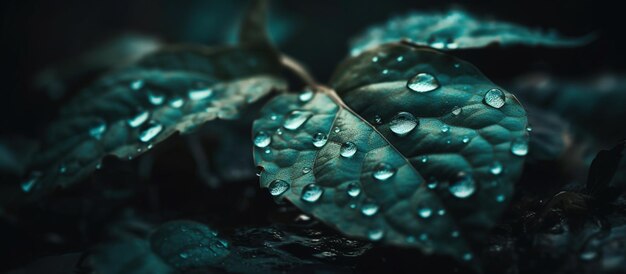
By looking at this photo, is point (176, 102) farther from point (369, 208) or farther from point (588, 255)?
point (588, 255)

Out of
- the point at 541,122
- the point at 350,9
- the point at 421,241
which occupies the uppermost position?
the point at 421,241

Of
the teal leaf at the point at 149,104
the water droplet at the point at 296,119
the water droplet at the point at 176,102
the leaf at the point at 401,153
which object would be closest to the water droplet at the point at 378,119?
the leaf at the point at 401,153

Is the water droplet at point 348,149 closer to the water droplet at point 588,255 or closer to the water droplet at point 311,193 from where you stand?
the water droplet at point 311,193

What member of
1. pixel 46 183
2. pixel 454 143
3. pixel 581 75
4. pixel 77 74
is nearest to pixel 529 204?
pixel 454 143

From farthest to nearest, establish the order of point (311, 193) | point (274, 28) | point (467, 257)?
point (274, 28) < point (311, 193) < point (467, 257)

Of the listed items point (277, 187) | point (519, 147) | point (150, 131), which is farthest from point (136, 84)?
point (519, 147)

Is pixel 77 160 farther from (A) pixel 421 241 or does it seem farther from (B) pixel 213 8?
(B) pixel 213 8
